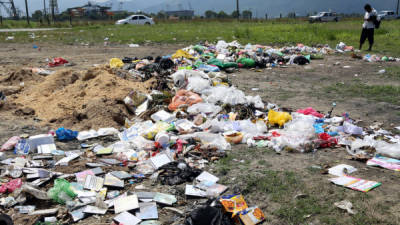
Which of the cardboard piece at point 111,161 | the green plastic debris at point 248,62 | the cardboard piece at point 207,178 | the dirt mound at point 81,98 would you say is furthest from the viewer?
the green plastic debris at point 248,62

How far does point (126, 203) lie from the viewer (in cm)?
272

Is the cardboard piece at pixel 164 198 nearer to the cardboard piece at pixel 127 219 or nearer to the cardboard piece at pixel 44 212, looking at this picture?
the cardboard piece at pixel 127 219

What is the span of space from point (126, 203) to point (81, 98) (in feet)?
10.3

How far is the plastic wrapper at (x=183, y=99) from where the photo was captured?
17.0 feet

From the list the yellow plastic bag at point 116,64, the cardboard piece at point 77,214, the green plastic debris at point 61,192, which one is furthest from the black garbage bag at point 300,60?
the cardboard piece at point 77,214

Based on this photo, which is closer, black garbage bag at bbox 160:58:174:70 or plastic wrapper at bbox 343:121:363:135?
plastic wrapper at bbox 343:121:363:135

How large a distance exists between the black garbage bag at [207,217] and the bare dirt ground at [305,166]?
0.58 ft

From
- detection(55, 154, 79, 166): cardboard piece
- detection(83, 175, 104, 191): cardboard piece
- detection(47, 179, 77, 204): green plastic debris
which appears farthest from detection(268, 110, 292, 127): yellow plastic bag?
detection(47, 179, 77, 204): green plastic debris

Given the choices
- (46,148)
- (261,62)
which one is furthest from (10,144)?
(261,62)

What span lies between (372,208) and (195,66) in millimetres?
5715

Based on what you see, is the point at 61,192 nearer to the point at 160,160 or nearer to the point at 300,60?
the point at 160,160

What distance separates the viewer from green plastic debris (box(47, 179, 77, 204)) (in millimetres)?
2762

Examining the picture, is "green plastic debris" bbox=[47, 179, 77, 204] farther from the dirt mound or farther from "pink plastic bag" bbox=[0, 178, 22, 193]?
the dirt mound

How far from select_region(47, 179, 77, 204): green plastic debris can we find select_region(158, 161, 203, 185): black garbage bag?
82cm
